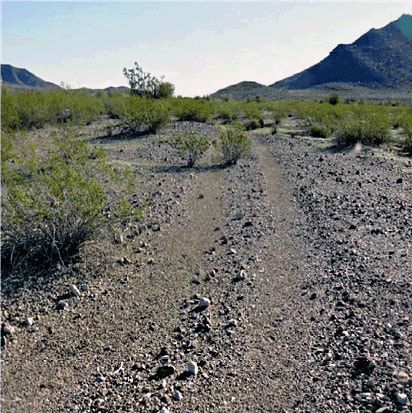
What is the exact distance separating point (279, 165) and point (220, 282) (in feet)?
27.5

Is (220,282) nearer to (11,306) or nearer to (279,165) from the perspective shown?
(11,306)

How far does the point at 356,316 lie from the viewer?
4418mm

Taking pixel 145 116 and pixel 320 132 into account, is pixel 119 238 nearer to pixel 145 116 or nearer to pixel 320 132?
pixel 145 116

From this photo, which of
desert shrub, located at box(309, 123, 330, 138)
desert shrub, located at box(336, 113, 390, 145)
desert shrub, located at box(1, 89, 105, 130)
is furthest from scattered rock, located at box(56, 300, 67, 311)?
desert shrub, located at box(309, 123, 330, 138)

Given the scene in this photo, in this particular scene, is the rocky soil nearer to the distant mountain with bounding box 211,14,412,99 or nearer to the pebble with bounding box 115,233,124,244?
the pebble with bounding box 115,233,124,244

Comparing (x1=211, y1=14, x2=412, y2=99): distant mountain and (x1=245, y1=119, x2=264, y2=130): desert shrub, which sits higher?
(x1=211, y1=14, x2=412, y2=99): distant mountain

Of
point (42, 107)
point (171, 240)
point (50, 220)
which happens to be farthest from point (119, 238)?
point (42, 107)

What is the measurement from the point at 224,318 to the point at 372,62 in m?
92.5

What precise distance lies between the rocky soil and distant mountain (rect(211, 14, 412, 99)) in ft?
228

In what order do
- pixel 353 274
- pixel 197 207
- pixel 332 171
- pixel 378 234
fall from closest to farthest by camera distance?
pixel 353 274 → pixel 378 234 → pixel 197 207 → pixel 332 171

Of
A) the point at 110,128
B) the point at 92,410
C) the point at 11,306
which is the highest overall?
the point at 110,128

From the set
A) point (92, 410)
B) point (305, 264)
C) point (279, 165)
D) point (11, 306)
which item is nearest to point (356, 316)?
point (305, 264)

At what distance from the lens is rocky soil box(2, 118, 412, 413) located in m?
3.45

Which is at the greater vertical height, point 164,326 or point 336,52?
point 336,52
